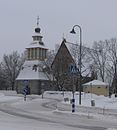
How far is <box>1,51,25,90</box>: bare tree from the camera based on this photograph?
122 meters

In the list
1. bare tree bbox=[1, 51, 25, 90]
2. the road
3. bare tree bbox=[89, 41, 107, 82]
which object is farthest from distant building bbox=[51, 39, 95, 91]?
the road

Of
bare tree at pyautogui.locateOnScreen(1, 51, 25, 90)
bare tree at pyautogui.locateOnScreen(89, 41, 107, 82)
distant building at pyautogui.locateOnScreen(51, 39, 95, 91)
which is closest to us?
distant building at pyautogui.locateOnScreen(51, 39, 95, 91)

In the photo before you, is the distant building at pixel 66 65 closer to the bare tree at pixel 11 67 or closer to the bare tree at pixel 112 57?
the bare tree at pixel 112 57

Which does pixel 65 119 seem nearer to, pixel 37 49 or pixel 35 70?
pixel 35 70

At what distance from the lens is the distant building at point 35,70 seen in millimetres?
97562

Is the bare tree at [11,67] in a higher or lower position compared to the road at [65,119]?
higher

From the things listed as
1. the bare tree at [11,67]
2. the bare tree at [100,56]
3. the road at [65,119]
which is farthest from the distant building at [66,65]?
the road at [65,119]

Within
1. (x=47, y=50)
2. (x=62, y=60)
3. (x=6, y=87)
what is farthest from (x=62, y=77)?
(x=6, y=87)

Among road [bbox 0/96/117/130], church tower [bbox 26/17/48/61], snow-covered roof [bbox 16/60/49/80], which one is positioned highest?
church tower [bbox 26/17/48/61]

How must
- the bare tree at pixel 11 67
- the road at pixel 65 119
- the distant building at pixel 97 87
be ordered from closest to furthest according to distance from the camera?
the road at pixel 65 119, the distant building at pixel 97 87, the bare tree at pixel 11 67

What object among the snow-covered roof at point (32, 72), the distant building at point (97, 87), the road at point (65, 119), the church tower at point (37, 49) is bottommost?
the road at point (65, 119)

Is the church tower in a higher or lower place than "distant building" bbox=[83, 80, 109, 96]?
higher

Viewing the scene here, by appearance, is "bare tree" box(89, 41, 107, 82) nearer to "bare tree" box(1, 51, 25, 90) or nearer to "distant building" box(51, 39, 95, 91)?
"distant building" box(51, 39, 95, 91)

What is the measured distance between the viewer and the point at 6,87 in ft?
421
